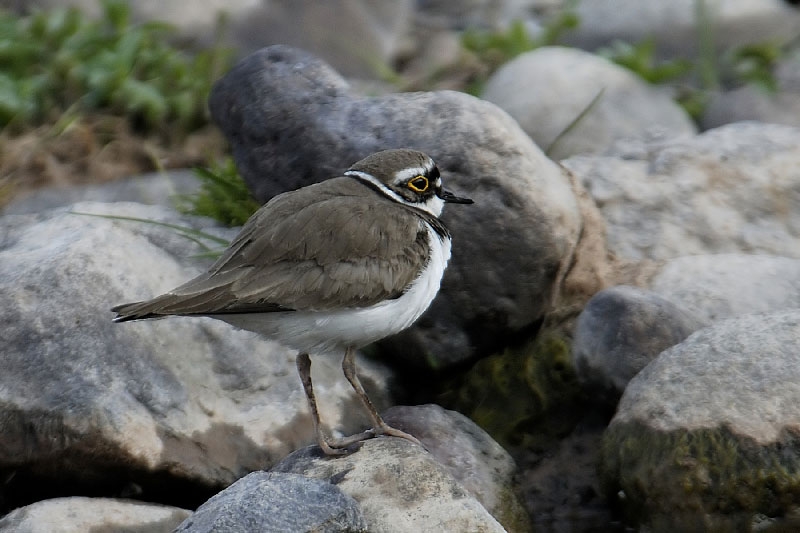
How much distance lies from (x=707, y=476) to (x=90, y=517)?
9.79 ft

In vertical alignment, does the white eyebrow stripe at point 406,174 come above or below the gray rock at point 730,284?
above

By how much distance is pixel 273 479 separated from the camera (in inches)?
195

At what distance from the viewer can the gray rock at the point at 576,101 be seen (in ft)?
31.4

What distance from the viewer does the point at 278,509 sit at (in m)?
4.80

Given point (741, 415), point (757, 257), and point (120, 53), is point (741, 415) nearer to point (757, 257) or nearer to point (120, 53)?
point (757, 257)

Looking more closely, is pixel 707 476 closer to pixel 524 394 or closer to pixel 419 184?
pixel 524 394

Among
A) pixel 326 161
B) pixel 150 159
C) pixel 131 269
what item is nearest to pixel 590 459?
pixel 326 161

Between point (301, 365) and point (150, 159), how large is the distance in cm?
440

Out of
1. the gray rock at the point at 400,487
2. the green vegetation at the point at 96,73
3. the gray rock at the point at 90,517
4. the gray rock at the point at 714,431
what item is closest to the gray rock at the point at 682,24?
the green vegetation at the point at 96,73

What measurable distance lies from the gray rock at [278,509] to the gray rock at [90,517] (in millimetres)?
784

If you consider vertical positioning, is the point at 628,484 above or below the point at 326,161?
below

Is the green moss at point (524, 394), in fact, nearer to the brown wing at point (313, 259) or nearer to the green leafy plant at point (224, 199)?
the brown wing at point (313, 259)

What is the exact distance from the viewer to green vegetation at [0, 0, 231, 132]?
387 inches

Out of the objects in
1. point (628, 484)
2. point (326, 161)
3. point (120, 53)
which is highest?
point (326, 161)
